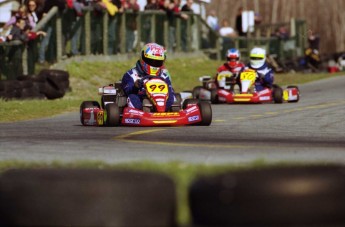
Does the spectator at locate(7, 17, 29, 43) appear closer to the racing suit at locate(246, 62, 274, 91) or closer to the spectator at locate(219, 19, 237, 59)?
the racing suit at locate(246, 62, 274, 91)

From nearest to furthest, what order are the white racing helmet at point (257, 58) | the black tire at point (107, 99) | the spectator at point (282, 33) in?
1. the black tire at point (107, 99)
2. the white racing helmet at point (257, 58)
3. the spectator at point (282, 33)

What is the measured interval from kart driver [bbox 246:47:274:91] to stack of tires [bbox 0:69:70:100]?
3.52 meters

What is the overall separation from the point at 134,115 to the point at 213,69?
13311 millimetres

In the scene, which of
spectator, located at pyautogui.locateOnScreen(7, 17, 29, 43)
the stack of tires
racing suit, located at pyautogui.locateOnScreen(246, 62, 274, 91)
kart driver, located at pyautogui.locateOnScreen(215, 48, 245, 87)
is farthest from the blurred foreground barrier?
kart driver, located at pyautogui.locateOnScreen(215, 48, 245, 87)

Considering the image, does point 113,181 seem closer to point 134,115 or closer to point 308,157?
point 308,157

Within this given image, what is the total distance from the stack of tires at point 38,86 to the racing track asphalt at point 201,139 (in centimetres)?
187

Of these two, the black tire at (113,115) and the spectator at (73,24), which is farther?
the spectator at (73,24)

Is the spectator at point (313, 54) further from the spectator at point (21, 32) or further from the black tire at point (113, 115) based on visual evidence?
the black tire at point (113, 115)

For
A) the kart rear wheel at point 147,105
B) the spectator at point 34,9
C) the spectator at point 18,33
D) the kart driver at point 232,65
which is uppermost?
the spectator at point 34,9

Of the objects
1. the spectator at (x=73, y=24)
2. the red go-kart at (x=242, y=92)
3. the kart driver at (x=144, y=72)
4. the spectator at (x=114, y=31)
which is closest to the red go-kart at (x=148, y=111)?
the kart driver at (x=144, y=72)

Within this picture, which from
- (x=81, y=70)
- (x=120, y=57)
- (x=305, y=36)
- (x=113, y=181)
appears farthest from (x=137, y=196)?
(x=305, y=36)

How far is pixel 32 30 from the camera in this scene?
19.5m

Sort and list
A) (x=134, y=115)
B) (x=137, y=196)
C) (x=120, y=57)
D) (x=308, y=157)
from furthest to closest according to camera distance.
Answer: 1. (x=120, y=57)
2. (x=134, y=115)
3. (x=308, y=157)
4. (x=137, y=196)

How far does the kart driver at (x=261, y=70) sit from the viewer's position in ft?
63.2
